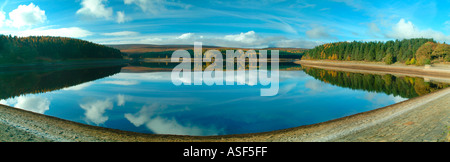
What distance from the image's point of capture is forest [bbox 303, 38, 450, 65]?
57781 millimetres

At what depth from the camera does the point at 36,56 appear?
2948 inches

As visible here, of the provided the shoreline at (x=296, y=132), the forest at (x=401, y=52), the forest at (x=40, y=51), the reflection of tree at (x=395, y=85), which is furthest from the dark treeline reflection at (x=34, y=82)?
Result: the forest at (x=401, y=52)

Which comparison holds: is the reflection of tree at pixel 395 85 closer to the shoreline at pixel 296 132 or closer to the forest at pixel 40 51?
the shoreline at pixel 296 132

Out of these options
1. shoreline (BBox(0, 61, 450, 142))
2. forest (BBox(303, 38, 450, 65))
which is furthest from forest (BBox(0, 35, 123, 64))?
forest (BBox(303, 38, 450, 65))

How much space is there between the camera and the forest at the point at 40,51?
65.1 m

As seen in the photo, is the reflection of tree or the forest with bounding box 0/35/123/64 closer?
the reflection of tree

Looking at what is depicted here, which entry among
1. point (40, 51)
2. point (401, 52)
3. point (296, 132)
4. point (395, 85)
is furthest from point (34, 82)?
point (401, 52)

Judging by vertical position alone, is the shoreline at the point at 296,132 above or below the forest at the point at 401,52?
below

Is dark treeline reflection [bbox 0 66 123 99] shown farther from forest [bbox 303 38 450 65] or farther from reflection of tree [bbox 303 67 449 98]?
forest [bbox 303 38 450 65]

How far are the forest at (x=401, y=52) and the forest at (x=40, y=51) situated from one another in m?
110

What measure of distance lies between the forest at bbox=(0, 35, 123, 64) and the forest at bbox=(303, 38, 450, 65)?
4320 inches
